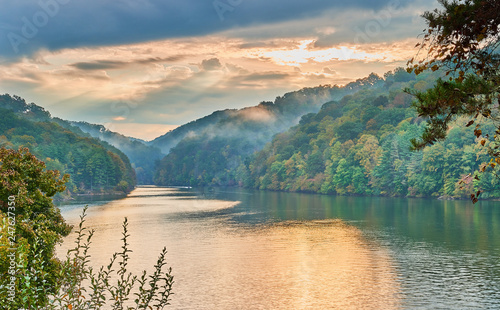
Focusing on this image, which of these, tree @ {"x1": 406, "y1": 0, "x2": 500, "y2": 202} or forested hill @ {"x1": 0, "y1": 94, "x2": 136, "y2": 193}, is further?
forested hill @ {"x1": 0, "y1": 94, "x2": 136, "y2": 193}

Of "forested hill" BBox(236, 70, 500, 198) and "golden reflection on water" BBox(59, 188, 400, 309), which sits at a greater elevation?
"forested hill" BBox(236, 70, 500, 198)

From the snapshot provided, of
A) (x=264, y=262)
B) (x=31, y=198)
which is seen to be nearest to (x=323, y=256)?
(x=264, y=262)

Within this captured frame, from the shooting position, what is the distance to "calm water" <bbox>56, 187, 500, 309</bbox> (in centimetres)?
3678

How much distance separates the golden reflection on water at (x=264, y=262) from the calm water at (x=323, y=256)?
0.28 ft

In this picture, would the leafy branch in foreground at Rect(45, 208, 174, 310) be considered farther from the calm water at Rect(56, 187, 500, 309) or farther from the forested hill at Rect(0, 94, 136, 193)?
the forested hill at Rect(0, 94, 136, 193)

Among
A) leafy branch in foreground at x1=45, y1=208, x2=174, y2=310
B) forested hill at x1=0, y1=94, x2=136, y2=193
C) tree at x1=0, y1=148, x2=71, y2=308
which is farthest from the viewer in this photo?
forested hill at x1=0, y1=94, x2=136, y2=193

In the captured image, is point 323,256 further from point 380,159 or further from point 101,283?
point 380,159

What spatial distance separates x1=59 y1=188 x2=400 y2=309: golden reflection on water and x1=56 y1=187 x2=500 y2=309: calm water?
9 centimetres

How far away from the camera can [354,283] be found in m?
41.0

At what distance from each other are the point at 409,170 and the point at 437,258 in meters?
80.4

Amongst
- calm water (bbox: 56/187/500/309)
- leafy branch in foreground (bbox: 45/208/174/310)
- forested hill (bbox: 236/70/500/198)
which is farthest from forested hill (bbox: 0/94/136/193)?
leafy branch in foreground (bbox: 45/208/174/310)

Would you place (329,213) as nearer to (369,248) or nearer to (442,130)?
(369,248)

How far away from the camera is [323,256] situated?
52406 mm

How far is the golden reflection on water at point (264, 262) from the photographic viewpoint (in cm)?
3678
